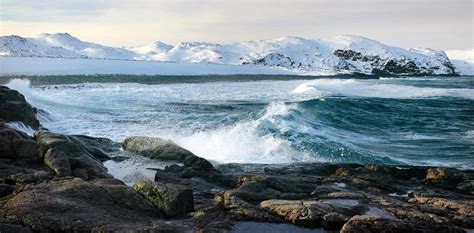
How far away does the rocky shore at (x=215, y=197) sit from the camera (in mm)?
7023

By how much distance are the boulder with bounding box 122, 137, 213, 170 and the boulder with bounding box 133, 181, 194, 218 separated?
3.89 meters

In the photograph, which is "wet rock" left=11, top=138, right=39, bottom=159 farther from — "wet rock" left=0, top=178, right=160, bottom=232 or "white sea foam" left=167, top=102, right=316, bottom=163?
"white sea foam" left=167, top=102, right=316, bottom=163

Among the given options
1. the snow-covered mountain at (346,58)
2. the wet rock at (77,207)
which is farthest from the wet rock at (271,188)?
the snow-covered mountain at (346,58)

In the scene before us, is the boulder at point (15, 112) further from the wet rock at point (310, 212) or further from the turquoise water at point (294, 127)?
the wet rock at point (310, 212)

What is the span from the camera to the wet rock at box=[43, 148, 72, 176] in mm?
9711

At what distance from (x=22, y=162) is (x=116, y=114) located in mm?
16092

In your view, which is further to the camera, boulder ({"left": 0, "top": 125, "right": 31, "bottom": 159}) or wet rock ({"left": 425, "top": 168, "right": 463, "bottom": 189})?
wet rock ({"left": 425, "top": 168, "right": 463, "bottom": 189})

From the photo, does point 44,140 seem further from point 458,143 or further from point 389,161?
point 458,143

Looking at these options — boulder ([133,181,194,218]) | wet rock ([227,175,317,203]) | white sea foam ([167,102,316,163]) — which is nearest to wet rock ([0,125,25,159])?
boulder ([133,181,194,218])

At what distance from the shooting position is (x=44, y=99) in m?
32.8

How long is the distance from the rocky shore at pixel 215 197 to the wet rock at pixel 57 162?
22 mm

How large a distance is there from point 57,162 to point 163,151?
4.26 meters

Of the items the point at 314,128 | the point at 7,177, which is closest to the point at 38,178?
the point at 7,177

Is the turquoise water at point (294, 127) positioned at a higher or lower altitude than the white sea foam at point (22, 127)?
lower
